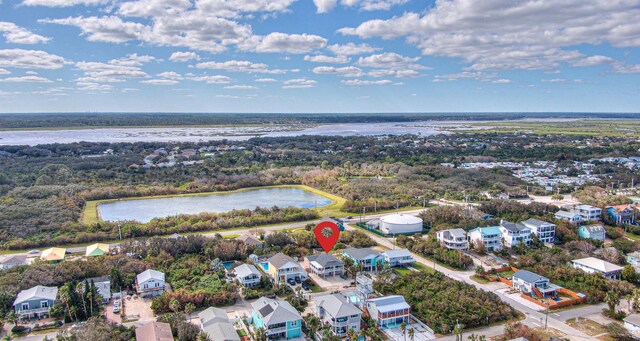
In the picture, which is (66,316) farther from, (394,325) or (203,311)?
(394,325)

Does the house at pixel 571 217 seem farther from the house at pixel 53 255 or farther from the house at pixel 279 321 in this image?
the house at pixel 53 255

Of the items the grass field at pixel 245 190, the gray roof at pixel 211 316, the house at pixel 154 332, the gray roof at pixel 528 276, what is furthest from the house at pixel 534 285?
the grass field at pixel 245 190

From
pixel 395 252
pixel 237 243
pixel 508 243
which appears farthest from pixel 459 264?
pixel 237 243

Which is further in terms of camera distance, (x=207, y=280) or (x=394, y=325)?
(x=207, y=280)

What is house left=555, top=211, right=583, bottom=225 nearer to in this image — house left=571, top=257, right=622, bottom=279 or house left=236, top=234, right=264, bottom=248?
house left=571, top=257, right=622, bottom=279

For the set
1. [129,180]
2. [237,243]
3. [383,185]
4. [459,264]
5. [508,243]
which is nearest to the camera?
[459,264]
